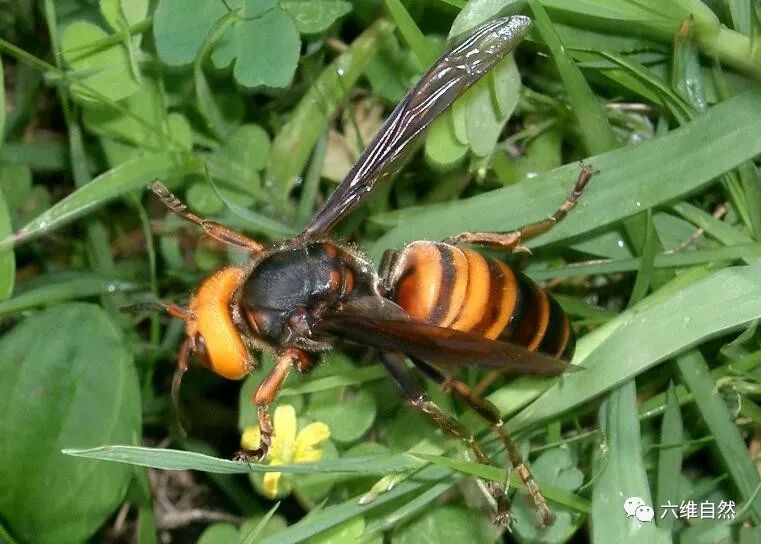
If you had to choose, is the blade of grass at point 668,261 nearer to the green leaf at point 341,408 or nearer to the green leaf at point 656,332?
the green leaf at point 656,332

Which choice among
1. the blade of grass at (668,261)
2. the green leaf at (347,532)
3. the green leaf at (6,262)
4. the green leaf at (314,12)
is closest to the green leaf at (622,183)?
the blade of grass at (668,261)

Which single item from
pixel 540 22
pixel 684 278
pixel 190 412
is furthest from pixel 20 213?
pixel 684 278

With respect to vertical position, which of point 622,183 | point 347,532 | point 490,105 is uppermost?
point 490,105

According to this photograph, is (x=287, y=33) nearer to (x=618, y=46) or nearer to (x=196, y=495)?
(x=618, y=46)

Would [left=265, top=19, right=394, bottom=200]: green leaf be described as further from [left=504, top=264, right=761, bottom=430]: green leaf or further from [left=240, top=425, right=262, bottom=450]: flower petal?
[left=504, top=264, right=761, bottom=430]: green leaf

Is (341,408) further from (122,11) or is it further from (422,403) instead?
(122,11)

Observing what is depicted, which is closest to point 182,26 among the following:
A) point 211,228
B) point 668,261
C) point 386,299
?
point 211,228

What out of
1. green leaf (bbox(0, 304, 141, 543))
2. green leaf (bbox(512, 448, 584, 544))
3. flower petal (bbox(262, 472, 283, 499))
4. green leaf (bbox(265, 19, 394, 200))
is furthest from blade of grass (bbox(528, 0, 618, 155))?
green leaf (bbox(0, 304, 141, 543))
